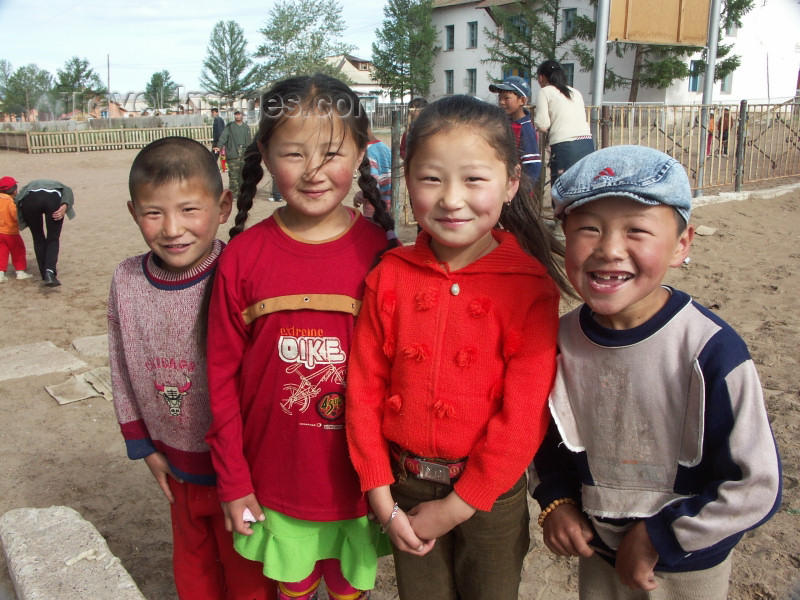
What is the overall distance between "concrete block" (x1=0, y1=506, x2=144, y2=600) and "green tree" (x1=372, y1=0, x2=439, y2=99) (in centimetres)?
4685

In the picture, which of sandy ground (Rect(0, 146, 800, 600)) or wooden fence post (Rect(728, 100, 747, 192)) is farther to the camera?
wooden fence post (Rect(728, 100, 747, 192))

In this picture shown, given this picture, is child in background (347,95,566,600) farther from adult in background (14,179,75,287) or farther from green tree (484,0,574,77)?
green tree (484,0,574,77)

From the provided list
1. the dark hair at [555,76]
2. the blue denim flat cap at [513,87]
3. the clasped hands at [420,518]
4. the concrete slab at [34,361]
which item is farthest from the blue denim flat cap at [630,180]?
the dark hair at [555,76]

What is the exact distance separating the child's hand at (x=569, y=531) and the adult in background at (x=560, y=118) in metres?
5.92

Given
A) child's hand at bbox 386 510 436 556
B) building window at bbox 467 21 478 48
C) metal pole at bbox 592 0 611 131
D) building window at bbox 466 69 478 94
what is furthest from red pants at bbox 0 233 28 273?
building window at bbox 467 21 478 48

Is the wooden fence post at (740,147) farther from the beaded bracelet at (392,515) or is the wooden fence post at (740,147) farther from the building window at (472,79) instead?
the building window at (472,79)

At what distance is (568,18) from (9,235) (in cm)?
3531

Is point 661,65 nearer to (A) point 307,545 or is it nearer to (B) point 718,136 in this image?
(B) point 718,136

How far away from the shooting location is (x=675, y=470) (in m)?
1.33

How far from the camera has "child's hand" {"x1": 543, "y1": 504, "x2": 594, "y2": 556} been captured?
4.84 ft

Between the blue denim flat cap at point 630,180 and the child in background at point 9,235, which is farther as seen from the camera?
the child in background at point 9,235

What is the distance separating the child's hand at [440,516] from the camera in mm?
1422

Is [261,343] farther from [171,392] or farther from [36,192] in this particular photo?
[36,192]

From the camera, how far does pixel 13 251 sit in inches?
289
